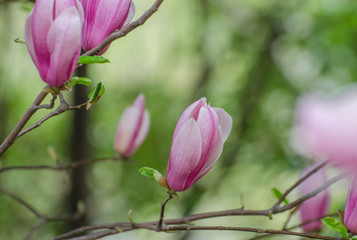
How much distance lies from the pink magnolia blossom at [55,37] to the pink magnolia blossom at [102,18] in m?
0.05

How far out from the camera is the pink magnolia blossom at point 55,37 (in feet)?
1.39

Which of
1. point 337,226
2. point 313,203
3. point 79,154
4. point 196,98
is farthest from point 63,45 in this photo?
point 196,98

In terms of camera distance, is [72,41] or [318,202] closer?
[72,41]

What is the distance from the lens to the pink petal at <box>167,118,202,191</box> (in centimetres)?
48

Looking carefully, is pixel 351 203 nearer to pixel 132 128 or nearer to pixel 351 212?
pixel 351 212

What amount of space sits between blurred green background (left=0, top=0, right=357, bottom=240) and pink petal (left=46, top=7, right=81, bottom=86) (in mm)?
944

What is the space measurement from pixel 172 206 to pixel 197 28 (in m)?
0.83

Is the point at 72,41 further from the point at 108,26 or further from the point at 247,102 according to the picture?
the point at 247,102

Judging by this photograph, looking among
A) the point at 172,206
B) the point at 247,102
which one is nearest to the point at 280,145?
the point at 247,102

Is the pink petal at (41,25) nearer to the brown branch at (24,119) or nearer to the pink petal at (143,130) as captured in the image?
the brown branch at (24,119)

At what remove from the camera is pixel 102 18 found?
0.49 metres

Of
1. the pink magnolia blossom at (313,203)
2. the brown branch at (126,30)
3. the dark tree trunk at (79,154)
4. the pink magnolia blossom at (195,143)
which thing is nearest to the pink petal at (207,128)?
the pink magnolia blossom at (195,143)

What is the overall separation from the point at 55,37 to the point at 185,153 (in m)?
0.18

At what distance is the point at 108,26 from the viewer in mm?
496
